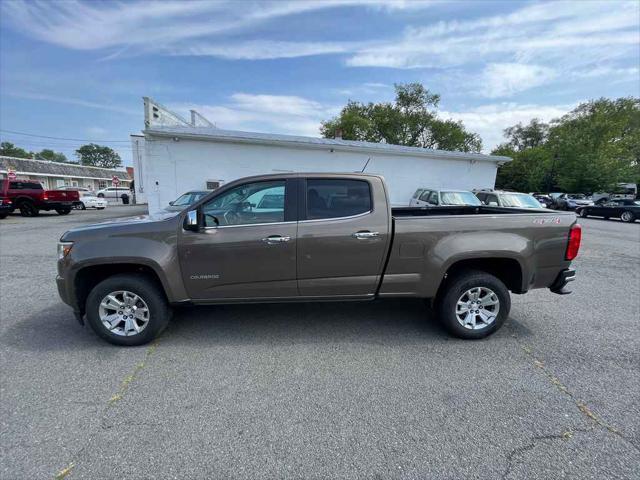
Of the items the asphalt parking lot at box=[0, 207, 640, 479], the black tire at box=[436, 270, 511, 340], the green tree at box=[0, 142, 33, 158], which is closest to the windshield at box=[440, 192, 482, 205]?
the asphalt parking lot at box=[0, 207, 640, 479]

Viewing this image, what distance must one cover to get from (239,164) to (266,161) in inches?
50.7

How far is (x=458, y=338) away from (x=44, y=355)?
4408 millimetres

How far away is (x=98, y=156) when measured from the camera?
113312 mm

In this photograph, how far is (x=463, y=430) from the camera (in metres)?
2.21

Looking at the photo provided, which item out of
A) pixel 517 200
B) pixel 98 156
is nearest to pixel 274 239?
pixel 517 200

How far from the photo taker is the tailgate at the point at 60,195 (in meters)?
16.7

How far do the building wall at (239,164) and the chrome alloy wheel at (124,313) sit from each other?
39.0 ft

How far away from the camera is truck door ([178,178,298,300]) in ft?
10.4

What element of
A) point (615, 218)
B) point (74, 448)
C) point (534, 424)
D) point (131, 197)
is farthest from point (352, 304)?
point (131, 197)

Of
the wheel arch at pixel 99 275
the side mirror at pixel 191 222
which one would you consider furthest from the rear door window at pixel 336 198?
the wheel arch at pixel 99 275

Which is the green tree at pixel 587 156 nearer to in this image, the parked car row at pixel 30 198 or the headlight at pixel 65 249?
the headlight at pixel 65 249

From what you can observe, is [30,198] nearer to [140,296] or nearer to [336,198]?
[140,296]

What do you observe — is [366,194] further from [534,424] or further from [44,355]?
[44,355]

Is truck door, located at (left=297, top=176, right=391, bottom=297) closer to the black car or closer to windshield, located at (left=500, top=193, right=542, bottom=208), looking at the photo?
windshield, located at (left=500, top=193, right=542, bottom=208)
